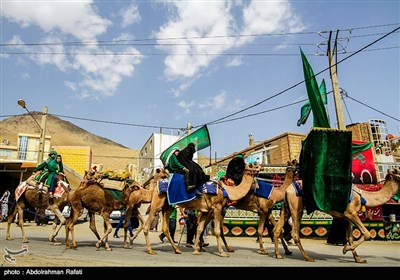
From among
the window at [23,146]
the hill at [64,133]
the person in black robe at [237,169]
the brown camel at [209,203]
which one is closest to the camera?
the brown camel at [209,203]

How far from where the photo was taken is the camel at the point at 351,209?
316 inches

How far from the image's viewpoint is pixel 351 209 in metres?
8.24

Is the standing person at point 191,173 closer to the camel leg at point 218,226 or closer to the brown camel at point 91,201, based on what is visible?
the camel leg at point 218,226

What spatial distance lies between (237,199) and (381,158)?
18.6 meters

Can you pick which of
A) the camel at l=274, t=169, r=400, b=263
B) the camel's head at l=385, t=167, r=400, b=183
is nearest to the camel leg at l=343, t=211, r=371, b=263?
the camel at l=274, t=169, r=400, b=263

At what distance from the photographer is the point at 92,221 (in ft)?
33.8

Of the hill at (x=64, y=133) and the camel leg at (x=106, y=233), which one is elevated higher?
the hill at (x=64, y=133)

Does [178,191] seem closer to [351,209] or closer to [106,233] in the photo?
[106,233]

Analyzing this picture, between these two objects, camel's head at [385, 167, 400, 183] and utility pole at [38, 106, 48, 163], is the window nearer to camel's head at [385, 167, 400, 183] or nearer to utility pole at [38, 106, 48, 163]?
utility pole at [38, 106, 48, 163]

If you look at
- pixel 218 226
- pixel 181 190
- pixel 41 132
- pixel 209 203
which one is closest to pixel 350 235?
pixel 218 226

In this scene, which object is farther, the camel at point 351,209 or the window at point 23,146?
the window at point 23,146

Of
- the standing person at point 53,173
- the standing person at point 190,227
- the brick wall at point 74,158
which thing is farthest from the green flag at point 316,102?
the brick wall at point 74,158

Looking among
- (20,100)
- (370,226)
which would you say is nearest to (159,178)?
(370,226)
